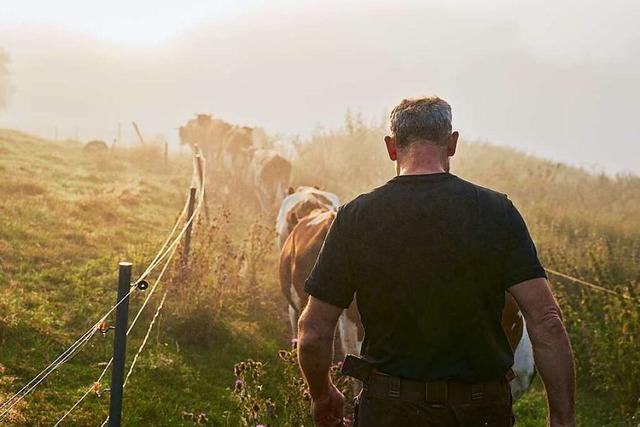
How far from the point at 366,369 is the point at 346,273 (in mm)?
385

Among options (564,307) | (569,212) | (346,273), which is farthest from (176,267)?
(569,212)

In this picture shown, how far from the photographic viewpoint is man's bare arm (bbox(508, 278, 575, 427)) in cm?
259

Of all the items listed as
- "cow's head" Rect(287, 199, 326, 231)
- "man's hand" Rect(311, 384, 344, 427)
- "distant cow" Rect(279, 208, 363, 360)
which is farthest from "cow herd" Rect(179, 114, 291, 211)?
"man's hand" Rect(311, 384, 344, 427)

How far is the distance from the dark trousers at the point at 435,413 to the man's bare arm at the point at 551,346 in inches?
7.8

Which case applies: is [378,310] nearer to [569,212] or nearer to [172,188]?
[569,212]

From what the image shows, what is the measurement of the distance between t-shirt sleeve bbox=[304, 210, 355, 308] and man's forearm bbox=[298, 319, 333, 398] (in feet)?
0.50

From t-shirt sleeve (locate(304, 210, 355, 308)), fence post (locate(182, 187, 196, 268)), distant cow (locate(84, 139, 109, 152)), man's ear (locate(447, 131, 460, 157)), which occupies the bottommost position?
fence post (locate(182, 187, 196, 268))

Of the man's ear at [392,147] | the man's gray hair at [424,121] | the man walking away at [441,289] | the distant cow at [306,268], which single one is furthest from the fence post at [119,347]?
the distant cow at [306,268]

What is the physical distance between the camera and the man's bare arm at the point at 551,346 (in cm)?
259

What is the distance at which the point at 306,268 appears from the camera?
7.02 meters

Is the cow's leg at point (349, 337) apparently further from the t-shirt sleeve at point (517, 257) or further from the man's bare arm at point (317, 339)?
the t-shirt sleeve at point (517, 257)

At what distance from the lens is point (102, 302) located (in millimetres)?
8414

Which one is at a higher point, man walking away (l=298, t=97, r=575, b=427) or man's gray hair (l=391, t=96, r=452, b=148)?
man's gray hair (l=391, t=96, r=452, b=148)

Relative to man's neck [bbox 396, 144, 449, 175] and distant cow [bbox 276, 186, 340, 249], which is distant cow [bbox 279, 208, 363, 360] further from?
man's neck [bbox 396, 144, 449, 175]
